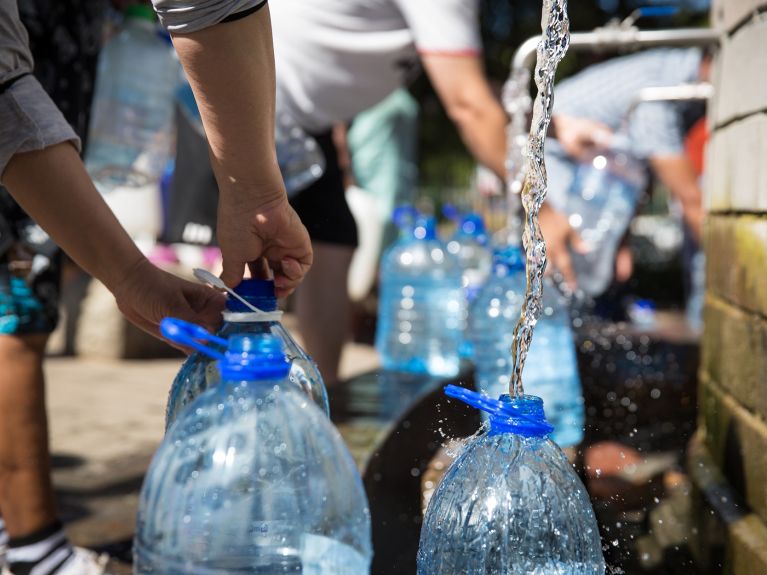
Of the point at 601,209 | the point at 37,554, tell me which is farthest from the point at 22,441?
the point at 601,209

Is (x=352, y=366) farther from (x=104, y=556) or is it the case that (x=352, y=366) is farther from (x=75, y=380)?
(x=104, y=556)

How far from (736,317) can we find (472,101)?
4.64ft

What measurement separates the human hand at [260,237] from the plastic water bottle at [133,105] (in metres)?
1.89

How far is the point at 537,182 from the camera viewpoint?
172 centimetres

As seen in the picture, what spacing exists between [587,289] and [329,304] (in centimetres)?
133

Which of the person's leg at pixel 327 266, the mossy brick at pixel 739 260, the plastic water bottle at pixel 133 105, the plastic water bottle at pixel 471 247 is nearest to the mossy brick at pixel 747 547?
the mossy brick at pixel 739 260

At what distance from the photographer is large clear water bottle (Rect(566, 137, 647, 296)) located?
186 inches

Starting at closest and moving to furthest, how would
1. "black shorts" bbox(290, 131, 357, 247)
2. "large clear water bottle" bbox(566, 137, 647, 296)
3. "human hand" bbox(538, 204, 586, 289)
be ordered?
"human hand" bbox(538, 204, 586, 289) → "black shorts" bbox(290, 131, 357, 247) → "large clear water bottle" bbox(566, 137, 647, 296)

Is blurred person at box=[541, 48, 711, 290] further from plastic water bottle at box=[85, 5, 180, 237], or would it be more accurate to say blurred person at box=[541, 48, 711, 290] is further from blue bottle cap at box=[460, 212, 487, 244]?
plastic water bottle at box=[85, 5, 180, 237]

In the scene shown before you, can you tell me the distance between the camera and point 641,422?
3.50 metres

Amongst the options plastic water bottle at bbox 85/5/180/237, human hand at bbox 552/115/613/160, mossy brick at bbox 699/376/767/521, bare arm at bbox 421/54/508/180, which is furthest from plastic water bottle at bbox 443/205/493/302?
mossy brick at bbox 699/376/767/521

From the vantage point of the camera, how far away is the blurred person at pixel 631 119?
4.57 metres

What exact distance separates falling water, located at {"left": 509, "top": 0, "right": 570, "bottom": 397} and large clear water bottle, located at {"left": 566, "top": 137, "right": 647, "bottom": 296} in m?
2.96

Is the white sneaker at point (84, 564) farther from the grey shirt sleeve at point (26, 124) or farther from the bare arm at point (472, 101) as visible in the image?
the bare arm at point (472, 101)
